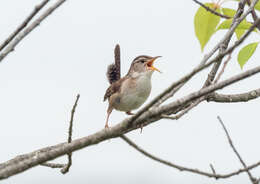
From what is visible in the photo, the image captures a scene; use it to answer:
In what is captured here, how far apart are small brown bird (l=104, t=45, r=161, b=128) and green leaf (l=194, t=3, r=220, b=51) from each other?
9.60ft

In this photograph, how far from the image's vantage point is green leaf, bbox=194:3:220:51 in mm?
2395

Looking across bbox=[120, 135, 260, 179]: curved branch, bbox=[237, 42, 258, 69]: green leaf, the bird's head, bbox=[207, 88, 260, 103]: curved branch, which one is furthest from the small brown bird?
Answer: bbox=[120, 135, 260, 179]: curved branch

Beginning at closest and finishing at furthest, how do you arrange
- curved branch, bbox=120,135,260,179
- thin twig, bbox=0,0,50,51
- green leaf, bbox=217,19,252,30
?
1. thin twig, bbox=0,0,50,51
2. curved branch, bbox=120,135,260,179
3. green leaf, bbox=217,19,252,30

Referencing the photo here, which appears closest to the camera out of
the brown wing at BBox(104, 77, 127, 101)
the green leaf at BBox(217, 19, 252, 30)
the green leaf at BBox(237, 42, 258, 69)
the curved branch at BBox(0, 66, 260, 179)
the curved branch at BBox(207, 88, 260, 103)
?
the curved branch at BBox(0, 66, 260, 179)

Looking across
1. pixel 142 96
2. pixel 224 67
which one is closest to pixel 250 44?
pixel 224 67

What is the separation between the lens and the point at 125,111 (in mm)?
5691

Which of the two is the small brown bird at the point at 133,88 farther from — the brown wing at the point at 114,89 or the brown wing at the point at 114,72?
the brown wing at the point at 114,72

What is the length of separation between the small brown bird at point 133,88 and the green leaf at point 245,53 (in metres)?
2.61

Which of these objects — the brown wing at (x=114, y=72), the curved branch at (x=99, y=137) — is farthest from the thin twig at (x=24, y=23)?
the brown wing at (x=114, y=72)

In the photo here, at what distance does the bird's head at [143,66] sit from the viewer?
568cm

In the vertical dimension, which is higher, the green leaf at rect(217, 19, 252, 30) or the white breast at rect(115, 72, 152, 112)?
the white breast at rect(115, 72, 152, 112)

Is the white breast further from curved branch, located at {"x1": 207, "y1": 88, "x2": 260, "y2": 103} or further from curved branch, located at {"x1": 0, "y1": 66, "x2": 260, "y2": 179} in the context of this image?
curved branch, located at {"x1": 0, "y1": 66, "x2": 260, "y2": 179}

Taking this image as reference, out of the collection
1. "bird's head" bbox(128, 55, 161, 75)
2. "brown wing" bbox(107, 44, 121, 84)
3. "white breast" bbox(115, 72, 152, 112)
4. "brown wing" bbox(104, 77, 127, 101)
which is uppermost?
"brown wing" bbox(107, 44, 121, 84)

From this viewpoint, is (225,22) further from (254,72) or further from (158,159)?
(158,159)
